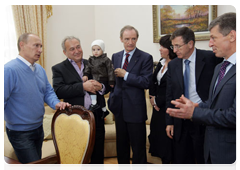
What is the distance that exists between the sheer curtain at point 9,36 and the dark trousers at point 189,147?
3063mm

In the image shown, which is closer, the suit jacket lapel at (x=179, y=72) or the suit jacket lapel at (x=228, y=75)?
the suit jacket lapel at (x=228, y=75)

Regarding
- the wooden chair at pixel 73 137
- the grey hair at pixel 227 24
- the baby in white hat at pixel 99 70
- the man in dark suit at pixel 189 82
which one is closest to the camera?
the grey hair at pixel 227 24

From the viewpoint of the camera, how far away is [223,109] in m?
1.42

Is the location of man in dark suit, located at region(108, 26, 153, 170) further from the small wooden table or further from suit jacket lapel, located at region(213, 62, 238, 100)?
the small wooden table

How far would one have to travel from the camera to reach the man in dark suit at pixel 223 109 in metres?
1.38

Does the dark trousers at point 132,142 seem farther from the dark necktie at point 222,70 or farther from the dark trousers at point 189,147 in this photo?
the dark necktie at point 222,70

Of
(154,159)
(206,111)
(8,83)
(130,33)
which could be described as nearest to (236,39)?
(206,111)

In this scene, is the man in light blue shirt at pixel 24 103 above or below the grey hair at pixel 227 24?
below

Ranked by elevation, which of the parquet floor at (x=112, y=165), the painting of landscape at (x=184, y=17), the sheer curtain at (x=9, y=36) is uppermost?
the painting of landscape at (x=184, y=17)

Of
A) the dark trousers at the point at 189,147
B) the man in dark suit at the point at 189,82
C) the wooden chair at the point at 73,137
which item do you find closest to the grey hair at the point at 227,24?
the man in dark suit at the point at 189,82

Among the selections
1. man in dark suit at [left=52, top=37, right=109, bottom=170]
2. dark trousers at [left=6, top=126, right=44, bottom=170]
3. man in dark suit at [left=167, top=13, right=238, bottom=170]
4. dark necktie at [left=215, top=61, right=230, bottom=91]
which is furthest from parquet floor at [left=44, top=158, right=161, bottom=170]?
dark necktie at [left=215, top=61, right=230, bottom=91]

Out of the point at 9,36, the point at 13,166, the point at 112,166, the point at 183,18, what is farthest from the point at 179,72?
the point at 9,36

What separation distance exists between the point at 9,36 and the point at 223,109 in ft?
11.6

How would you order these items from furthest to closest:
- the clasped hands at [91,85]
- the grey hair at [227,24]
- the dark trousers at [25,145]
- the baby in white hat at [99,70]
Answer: the baby in white hat at [99,70], the clasped hands at [91,85], the dark trousers at [25,145], the grey hair at [227,24]
